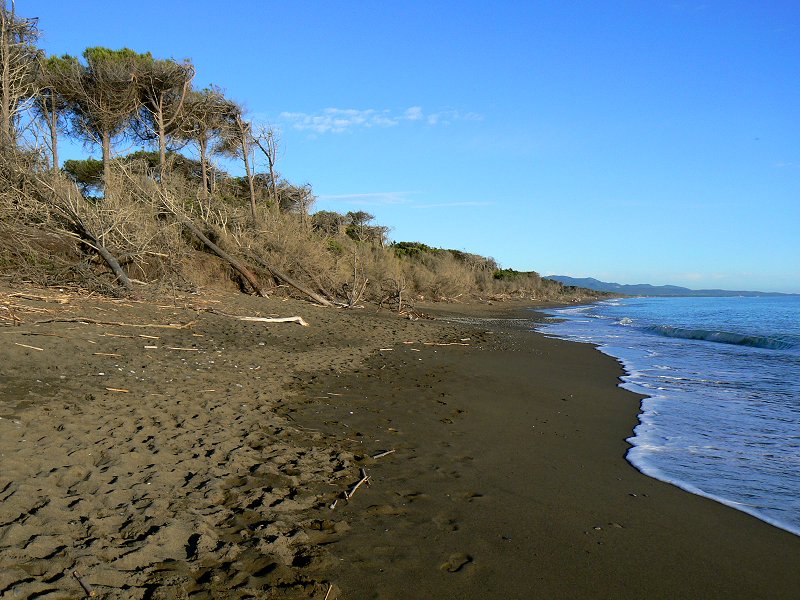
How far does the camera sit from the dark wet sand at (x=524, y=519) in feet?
10.0

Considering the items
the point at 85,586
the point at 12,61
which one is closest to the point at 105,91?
the point at 12,61

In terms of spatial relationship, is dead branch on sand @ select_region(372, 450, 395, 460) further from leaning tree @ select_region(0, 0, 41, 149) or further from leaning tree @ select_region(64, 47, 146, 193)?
leaning tree @ select_region(64, 47, 146, 193)

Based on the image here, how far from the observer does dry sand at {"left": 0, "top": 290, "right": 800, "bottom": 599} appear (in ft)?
9.69

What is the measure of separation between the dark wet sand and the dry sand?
2cm

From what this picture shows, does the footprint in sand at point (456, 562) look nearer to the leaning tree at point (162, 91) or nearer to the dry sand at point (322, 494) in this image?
the dry sand at point (322, 494)

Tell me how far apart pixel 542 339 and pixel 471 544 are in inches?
551

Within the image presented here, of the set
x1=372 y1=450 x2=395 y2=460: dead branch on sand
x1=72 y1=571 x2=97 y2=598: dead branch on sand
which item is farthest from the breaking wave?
x1=72 y1=571 x2=97 y2=598: dead branch on sand

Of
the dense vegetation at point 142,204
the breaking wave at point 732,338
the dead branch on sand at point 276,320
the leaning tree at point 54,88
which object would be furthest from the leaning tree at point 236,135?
the breaking wave at point 732,338

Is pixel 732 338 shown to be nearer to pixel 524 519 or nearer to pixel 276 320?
pixel 276 320

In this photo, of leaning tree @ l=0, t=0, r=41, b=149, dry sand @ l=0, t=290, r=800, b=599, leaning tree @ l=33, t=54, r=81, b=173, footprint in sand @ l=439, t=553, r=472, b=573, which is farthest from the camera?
leaning tree @ l=33, t=54, r=81, b=173

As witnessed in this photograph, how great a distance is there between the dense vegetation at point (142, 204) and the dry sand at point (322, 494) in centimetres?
595

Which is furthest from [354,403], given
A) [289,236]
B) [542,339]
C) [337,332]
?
[289,236]

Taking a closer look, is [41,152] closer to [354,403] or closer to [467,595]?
[354,403]

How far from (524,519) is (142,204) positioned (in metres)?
17.0
